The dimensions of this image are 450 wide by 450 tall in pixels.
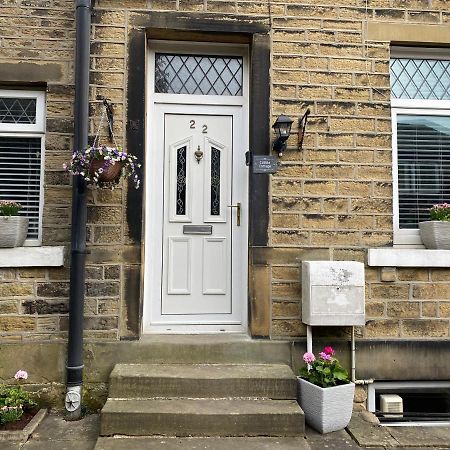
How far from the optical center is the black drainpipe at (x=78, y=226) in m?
3.89

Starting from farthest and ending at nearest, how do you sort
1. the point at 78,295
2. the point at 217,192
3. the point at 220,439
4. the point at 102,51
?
the point at 217,192, the point at 102,51, the point at 78,295, the point at 220,439

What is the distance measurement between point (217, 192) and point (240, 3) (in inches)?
71.2

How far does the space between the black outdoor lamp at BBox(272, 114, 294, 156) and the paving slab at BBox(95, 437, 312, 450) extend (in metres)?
2.44

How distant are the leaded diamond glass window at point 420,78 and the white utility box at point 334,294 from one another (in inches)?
75.8

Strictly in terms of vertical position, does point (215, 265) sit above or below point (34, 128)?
below

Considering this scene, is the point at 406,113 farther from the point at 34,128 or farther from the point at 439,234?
the point at 34,128

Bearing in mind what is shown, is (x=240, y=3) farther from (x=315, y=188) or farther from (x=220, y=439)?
(x=220, y=439)

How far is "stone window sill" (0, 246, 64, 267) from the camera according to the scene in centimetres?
403

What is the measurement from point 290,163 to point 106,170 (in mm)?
1683

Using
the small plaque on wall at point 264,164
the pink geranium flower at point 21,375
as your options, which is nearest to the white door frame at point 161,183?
the small plaque on wall at point 264,164

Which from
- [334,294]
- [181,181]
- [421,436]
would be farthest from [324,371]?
[181,181]

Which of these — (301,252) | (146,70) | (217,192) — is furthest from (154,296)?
(146,70)

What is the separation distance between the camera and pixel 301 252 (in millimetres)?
4258

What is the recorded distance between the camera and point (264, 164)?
424 centimetres
